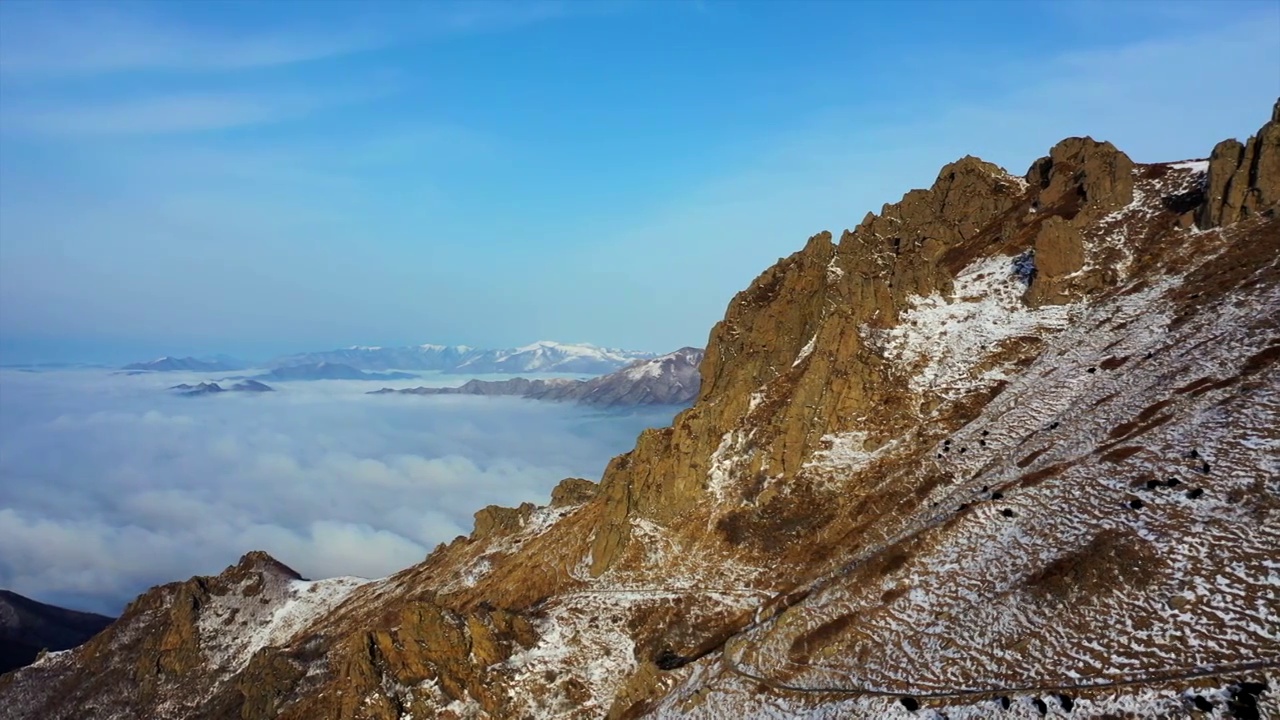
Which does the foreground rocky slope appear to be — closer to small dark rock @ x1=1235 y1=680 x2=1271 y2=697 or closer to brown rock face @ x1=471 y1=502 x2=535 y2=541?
small dark rock @ x1=1235 y1=680 x2=1271 y2=697

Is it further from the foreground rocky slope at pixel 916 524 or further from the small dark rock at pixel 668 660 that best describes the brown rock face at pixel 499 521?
the small dark rock at pixel 668 660

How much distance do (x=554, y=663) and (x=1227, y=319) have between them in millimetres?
62744

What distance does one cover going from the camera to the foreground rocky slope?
36.7 m

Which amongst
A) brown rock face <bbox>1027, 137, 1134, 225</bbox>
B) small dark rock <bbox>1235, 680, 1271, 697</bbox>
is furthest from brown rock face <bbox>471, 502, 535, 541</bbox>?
small dark rock <bbox>1235, 680, 1271, 697</bbox>

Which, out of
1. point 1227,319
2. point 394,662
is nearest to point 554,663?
point 394,662

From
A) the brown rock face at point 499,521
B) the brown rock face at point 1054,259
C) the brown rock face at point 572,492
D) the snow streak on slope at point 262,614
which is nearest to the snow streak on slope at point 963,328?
the brown rock face at point 1054,259

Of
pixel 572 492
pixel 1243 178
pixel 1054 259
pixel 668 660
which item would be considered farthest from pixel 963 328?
pixel 572 492

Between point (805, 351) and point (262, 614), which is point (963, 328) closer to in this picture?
point (805, 351)

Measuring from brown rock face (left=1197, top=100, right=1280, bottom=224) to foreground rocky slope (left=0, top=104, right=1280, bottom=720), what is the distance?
31 cm

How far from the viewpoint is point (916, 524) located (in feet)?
180

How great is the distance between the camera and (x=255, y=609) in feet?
371

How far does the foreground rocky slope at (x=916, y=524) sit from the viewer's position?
36719 millimetres

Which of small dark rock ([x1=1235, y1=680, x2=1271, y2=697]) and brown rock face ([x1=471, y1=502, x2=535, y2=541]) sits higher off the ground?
small dark rock ([x1=1235, y1=680, x2=1271, y2=697])

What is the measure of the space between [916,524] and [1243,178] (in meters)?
54.6
